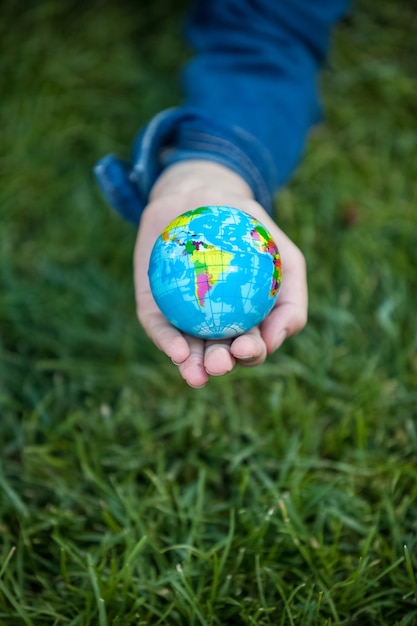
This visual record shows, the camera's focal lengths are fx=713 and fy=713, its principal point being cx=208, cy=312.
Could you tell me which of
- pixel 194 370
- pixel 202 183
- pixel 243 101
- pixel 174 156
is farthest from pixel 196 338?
pixel 243 101

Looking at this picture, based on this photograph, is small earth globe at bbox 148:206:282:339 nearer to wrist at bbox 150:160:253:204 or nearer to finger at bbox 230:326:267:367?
finger at bbox 230:326:267:367

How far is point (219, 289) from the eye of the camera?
140 cm

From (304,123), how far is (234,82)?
0.86 feet

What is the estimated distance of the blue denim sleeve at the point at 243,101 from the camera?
1935 millimetres

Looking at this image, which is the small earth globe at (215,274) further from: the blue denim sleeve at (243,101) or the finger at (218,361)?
the blue denim sleeve at (243,101)

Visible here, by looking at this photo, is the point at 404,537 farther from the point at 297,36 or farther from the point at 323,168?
the point at 297,36

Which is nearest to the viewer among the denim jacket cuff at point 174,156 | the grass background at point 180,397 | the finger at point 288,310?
the finger at point 288,310

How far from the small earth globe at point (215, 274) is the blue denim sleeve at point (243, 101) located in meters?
0.49

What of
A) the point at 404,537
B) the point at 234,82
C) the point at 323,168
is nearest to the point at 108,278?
the point at 234,82

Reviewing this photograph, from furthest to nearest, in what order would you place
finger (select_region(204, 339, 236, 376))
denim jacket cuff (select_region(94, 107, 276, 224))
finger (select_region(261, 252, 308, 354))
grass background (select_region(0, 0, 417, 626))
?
denim jacket cuff (select_region(94, 107, 276, 224)) → grass background (select_region(0, 0, 417, 626)) → finger (select_region(261, 252, 308, 354)) → finger (select_region(204, 339, 236, 376))

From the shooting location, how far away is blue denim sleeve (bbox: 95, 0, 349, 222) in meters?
1.93

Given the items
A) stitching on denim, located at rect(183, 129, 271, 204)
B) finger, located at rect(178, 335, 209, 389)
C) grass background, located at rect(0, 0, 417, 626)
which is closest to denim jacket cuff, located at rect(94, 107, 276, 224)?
stitching on denim, located at rect(183, 129, 271, 204)

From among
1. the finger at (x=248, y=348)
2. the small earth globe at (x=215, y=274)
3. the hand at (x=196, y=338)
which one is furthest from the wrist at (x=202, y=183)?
the finger at (x=248, y=348)

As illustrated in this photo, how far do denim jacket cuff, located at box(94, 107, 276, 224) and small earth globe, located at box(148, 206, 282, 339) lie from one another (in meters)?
0.48
